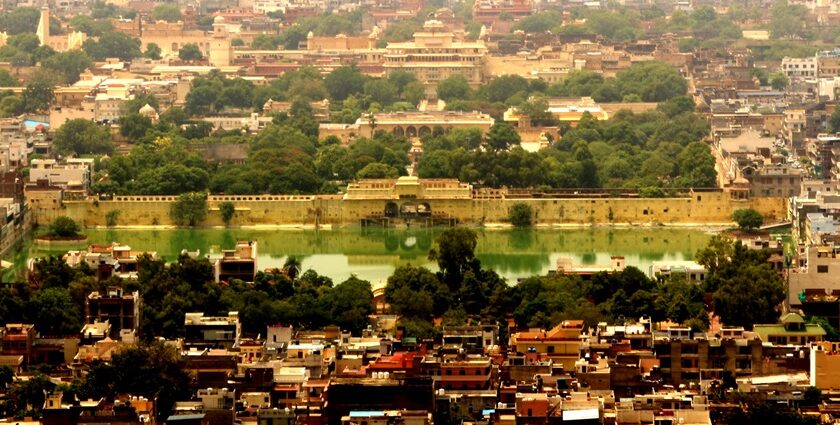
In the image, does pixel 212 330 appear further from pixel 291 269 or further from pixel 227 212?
pixel 227 212

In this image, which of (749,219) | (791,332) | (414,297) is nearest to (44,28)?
(749,219)

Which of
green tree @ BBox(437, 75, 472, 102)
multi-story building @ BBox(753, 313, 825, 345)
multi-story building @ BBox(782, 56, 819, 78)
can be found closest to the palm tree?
multi-story building @ BBox(753, 313, 825, 345)

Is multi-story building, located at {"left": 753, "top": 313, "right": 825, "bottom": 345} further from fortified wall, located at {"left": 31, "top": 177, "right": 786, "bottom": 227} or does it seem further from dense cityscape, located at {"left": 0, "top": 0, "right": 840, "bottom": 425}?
fortified wall, located at {"left": 31, "top": 177, "right": 786, "bottom": 227}

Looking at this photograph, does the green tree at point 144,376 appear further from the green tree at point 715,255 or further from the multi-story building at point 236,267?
the green tree at point 715,255

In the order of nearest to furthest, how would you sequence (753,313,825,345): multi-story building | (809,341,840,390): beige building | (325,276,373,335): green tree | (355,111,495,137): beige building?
(809,341,840,390): beige building → (753,313,825,345): multi-story building → (325,276,373,335): green tree → (355,111,495,137): beige building

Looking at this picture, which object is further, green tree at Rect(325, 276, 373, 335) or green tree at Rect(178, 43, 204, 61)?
green tree at Rect(178, 43, 204, 61)

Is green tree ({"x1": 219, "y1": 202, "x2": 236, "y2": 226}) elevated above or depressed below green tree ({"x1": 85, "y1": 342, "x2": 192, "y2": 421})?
above
